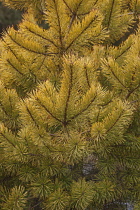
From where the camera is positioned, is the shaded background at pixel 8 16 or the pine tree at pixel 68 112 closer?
the pine tree at pixel 68 112

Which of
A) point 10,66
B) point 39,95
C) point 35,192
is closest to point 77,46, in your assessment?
point 10,66

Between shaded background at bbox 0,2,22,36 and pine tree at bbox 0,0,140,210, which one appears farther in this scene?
shaded background at bbox 0,2,22,36

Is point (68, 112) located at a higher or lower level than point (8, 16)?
lower

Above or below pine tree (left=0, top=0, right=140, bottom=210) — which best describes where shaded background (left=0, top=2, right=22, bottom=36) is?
above

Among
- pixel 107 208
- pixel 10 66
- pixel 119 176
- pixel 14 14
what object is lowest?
pixel 107 208

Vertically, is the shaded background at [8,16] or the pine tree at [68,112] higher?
the shaded background at [8,16]

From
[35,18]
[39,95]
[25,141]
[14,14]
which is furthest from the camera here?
[14,14]

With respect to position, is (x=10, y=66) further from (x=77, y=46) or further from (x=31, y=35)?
(x=77, y=46)

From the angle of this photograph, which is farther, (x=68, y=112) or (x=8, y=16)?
(x=8, y=16)
